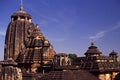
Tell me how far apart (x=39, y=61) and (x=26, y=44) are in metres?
4.81

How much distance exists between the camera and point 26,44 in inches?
1681

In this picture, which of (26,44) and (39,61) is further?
(26,44)

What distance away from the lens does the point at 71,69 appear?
29047mm

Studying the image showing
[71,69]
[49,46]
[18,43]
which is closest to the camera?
[71,69]

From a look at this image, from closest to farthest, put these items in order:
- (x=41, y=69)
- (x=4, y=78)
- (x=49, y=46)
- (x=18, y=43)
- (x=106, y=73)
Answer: (x=4, y=78), (x=106, y=73), (x=41, y=69), (x=49, y=46), (x=18, y=43)

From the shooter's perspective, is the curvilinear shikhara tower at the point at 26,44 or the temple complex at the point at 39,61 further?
the curvilinear shikhara tower at the point at 26,44

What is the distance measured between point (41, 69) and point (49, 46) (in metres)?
4.40

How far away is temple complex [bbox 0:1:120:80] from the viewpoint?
26.8 meters

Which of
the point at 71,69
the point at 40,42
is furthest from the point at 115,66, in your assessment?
the point at 40,42

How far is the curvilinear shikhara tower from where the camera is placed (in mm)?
39625

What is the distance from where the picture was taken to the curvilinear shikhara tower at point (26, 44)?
39625mm

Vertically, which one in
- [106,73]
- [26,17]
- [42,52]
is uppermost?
[26,17]

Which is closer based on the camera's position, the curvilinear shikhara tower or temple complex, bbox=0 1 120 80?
temple complex, bbox=0 1 120 80

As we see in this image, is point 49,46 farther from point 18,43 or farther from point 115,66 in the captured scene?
point 115,66
